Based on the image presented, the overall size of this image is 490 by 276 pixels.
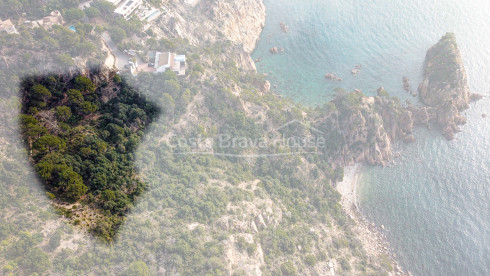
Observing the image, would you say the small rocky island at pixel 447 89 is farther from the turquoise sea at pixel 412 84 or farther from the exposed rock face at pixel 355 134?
the exposed rock face at pixel 355 134

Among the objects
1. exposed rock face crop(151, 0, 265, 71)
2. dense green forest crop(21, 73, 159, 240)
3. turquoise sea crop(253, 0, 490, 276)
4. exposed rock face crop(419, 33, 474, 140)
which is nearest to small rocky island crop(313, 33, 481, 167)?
exposed rock face crop(419, 33, 474, 140)

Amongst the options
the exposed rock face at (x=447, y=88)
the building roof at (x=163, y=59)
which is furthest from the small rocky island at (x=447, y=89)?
the building roof at (x=163, y=59)

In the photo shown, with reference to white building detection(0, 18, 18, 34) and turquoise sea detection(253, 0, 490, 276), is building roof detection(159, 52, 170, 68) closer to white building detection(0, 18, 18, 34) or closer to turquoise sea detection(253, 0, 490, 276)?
white building detection(0, 18, 18, 34)

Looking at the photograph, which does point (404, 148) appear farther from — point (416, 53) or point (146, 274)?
point (146, 274)

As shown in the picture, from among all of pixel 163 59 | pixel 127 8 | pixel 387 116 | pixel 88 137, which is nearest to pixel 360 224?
pixel 387 116

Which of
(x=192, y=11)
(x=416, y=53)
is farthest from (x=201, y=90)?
(x=416, y=53)

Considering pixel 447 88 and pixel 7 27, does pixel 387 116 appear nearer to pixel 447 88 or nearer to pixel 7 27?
pixel 447 88
